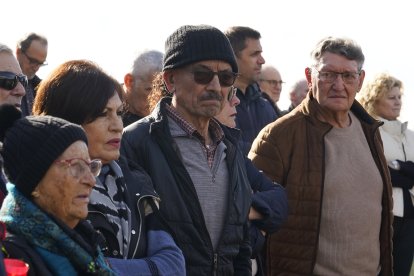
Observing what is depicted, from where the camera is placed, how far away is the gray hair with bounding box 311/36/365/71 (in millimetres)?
5285

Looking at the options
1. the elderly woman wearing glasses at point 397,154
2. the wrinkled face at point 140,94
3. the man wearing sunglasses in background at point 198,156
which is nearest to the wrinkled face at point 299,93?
the elderly woman wearing glasses at point 397,154

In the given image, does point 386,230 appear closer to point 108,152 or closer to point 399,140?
point 399,140

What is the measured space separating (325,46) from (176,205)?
1.88 meters

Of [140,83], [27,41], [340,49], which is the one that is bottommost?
[27,41]

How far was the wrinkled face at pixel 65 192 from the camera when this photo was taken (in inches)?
116

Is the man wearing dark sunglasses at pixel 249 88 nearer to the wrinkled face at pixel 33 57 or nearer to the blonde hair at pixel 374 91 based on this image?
the blonde hair at pixel 374 91

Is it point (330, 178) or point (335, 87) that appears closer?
point (330, 178)

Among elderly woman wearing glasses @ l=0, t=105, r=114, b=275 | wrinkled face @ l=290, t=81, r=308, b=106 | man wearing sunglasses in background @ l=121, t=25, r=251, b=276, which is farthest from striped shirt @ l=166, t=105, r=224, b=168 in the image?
wrinkled face @ l=290, t=81, r=308, b=106

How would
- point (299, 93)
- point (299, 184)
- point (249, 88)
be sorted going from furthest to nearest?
point (299, 93) < point (249, 88) < point (299, 184)

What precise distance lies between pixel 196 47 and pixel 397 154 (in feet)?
9.61

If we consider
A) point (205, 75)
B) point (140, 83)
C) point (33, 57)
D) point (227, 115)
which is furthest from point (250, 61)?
point (205, 75)

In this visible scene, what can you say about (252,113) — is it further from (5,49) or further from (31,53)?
(5,49)

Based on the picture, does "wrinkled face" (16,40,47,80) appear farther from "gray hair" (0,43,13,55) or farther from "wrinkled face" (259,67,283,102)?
"gray hair" (0,43,13,55)

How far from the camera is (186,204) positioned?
3.94m
